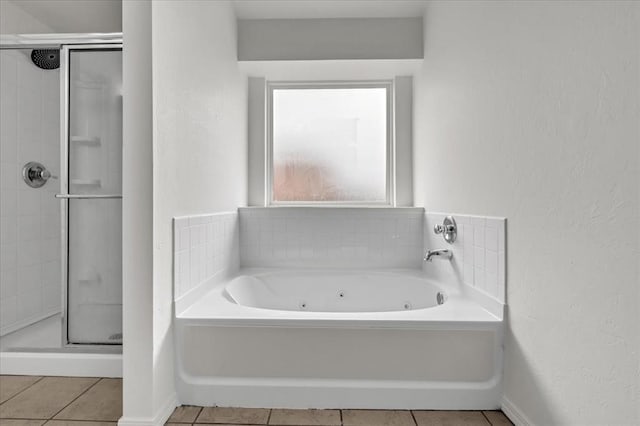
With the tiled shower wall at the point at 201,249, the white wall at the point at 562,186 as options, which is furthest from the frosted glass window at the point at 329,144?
the white wall at the point at 562,186

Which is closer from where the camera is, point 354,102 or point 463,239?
point 463,239

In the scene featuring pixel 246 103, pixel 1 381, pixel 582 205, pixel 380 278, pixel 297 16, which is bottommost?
pixel 1 381

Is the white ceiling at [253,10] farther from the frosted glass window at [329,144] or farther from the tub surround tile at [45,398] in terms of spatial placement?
the tub surround tile at [45,398]

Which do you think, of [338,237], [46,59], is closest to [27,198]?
[46,59]

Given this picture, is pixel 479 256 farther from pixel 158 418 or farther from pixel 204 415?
pixel 158 418

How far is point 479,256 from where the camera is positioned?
1.69 meters

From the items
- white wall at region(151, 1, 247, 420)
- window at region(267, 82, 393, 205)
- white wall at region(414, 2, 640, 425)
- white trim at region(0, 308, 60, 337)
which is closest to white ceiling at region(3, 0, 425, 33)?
white wall at region(151, 1, 247, 420)

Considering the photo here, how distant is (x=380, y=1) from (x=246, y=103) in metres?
1.21

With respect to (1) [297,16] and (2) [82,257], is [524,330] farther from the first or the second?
(1) [297,16]

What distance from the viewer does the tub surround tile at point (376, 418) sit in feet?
4.64

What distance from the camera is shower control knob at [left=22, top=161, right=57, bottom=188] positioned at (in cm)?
235

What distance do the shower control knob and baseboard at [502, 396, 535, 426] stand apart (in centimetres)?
293

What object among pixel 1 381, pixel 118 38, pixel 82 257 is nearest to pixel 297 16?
pixel 118 38

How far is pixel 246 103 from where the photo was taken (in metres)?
2.79
